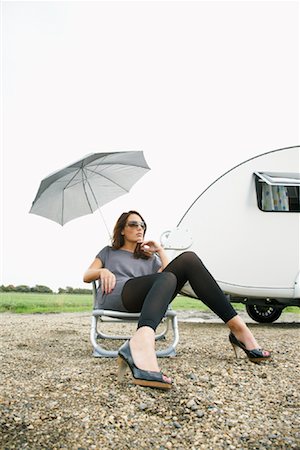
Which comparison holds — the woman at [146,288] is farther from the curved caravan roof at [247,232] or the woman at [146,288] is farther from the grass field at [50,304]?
the grass field at [50,304]

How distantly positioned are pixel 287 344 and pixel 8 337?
111 inches

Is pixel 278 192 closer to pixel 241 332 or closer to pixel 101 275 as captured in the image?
pixel 241 332

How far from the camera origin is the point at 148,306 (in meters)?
2.74

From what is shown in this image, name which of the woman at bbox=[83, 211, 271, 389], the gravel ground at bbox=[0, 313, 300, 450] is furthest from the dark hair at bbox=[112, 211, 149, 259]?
the gravel ground at bbox=[0, 313, 300, 450]

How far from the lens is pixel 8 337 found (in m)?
5.30

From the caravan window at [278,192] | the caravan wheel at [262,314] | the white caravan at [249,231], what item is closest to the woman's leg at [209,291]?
the white caravan at [249,231]

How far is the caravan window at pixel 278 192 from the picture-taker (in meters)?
6.00

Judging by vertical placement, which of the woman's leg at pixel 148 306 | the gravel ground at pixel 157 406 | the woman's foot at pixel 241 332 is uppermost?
the woman's leg at pixel 148 306

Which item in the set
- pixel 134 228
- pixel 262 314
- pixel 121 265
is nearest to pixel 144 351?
pixel 121 265

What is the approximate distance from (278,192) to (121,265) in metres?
3.12

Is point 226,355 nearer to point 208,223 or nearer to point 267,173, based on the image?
point 208,223

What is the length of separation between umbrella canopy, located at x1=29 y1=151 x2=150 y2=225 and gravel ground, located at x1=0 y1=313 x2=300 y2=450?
5.29 ft

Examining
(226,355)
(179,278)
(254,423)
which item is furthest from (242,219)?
(254,423)

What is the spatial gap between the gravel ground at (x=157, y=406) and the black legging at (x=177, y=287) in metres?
0.40
